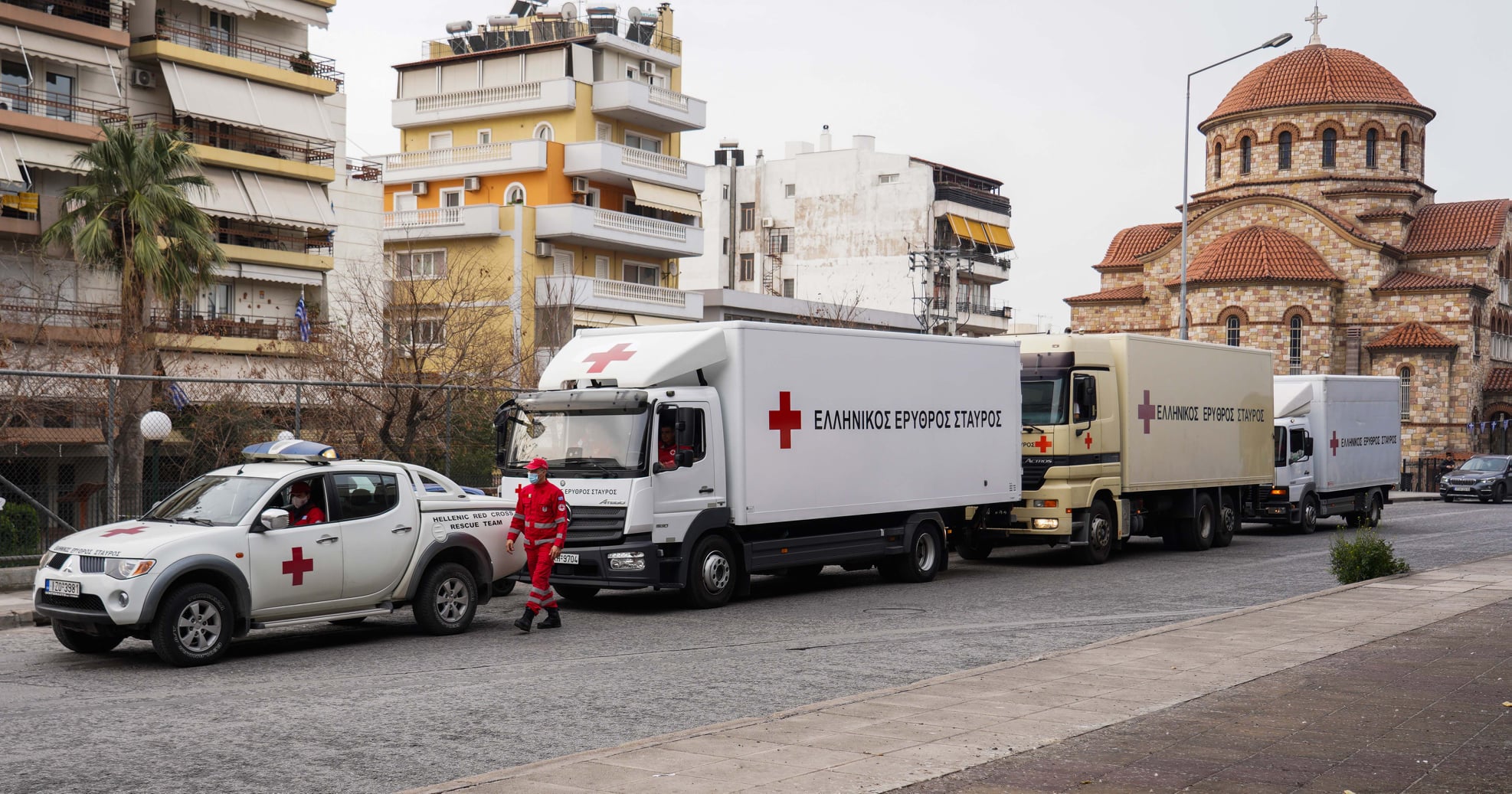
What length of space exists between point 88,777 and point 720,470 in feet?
29.4

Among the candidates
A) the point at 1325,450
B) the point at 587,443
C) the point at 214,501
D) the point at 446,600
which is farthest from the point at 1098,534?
the point at 214,501

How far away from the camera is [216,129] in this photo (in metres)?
40.3

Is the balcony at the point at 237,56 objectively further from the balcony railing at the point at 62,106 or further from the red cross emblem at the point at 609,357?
the red cross emblem at the point at 609,357

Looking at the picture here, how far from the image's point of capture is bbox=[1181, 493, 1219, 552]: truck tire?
24250 mm

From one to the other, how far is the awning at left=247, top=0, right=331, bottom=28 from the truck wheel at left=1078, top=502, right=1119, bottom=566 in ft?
96.8

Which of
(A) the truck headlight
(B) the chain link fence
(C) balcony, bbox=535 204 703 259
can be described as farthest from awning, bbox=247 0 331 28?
(A) the truck headlight

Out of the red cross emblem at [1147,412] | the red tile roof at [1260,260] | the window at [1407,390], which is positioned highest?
the red tile roof at [1260,260]

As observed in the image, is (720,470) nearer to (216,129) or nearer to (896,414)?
(896,414)

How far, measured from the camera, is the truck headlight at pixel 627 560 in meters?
14.9

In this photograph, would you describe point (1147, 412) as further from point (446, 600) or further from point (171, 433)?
point (171, 433)

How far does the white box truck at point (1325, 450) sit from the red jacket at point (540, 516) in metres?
17.9

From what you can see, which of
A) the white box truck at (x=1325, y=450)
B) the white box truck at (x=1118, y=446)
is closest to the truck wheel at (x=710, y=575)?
the white box truck at (x=1118, y=446)

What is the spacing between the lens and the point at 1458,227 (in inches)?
2731

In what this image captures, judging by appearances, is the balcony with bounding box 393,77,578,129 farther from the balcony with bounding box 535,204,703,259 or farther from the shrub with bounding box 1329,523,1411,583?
the shrub with bounding box 1329,523,1411,583
